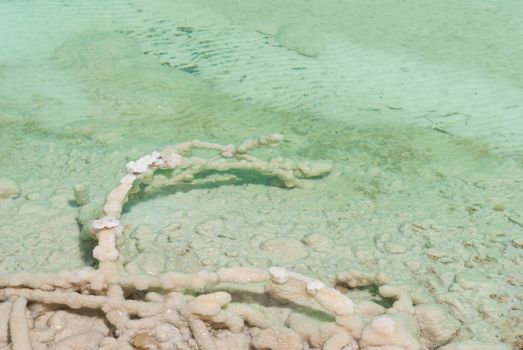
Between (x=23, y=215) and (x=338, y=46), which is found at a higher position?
(x=338, y=46)

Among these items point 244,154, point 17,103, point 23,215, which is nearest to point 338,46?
point 244,154

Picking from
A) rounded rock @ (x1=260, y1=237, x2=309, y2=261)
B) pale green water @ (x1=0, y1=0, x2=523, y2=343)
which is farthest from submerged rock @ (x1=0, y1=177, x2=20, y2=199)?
rounded rock @ (x1=260, y1=237, x2=309, y2=261)

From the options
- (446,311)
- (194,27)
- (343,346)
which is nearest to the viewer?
(343,346)

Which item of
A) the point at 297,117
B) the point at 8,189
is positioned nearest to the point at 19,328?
the point at 8,189

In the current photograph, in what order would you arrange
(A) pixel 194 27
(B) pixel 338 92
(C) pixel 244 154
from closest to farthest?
(C) pixel 244 154 < (B) pixel 338 92 < (A) pixel 194 27

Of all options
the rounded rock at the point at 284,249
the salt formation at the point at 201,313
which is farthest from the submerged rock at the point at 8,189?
the rounded rock at the point at 284,249

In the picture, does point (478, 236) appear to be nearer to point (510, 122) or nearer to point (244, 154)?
point (244, 154)

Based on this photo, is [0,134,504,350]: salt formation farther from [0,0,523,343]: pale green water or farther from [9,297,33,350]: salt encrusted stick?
[0,0,523,343]: pale green water

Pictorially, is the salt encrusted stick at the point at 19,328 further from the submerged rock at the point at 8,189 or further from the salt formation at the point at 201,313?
the submerged rock at the point at 8,189
